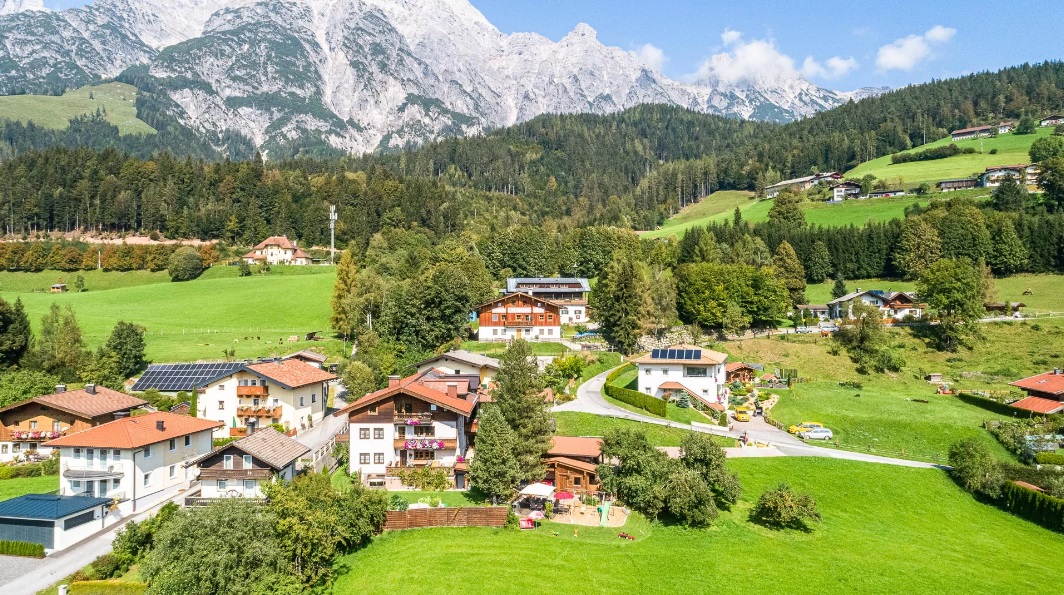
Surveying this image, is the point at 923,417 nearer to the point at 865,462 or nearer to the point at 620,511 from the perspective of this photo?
the point at 865,462

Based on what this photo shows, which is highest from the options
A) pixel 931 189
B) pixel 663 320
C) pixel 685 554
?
pixel 931 189

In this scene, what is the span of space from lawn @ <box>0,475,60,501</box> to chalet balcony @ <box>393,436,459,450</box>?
75.1ft

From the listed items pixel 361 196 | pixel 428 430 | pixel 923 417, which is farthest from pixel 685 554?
pixel 361 196

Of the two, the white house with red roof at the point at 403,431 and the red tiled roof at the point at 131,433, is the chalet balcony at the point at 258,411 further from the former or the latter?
the white house with red roof at the point at 403,431

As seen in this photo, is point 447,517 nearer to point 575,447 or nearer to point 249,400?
point 575,447

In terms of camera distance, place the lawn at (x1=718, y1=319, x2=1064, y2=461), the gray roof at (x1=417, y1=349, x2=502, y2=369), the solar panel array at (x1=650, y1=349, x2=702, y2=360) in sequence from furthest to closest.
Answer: the gray roof at (x1=417, y1=349, x2=502, y2=369) → the solar panel array at (x1=650, y1=349, x2=702, y2=360) → the lawn at (x1=718, y1=319, x2=1064, y2=461)

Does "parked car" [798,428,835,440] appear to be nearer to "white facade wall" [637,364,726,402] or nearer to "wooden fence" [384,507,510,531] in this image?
"white facade wall" [637,364,726,402]

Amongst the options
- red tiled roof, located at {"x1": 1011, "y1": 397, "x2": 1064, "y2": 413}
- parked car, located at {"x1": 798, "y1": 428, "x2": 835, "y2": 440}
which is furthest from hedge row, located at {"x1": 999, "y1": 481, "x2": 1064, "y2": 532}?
red tiled roof, located at {"x1": 1011, "y1": 397, "x2": 1064, "y2": 413}

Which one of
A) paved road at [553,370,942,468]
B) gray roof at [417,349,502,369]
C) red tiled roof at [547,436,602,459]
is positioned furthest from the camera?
gray roof at [417,349,502,369]

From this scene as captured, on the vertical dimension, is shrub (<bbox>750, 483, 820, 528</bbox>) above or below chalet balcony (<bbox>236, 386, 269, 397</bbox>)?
below

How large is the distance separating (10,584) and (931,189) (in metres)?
161

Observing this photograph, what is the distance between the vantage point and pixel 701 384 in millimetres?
60375

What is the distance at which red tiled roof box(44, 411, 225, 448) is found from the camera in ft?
136

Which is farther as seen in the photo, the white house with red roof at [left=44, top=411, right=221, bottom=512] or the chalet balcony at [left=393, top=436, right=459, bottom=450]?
the chalet balcony at [left=393, top=436, right=459, bottom=450]
